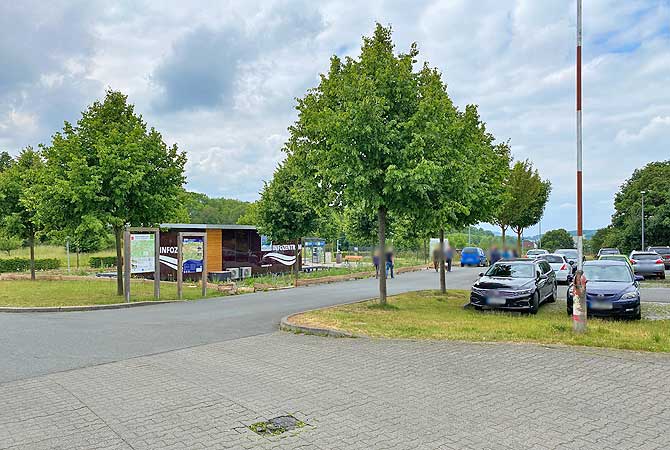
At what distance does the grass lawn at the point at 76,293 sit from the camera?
16109 millimetres

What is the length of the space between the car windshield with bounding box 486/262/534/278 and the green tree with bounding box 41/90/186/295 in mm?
10529

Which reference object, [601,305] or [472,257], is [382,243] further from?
[472,257]

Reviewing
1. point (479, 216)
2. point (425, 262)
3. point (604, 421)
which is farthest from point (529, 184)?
point (604, 421)

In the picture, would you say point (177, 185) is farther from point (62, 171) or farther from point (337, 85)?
point (337, 85)

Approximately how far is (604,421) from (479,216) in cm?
1242

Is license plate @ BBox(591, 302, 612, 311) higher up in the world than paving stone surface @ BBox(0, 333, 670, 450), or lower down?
higher up

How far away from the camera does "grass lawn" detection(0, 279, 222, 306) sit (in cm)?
1611

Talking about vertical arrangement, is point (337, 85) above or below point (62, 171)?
above

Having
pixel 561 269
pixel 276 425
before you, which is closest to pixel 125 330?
pixel 276 425

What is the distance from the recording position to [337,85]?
517 inches

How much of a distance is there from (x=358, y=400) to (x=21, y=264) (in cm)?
3203

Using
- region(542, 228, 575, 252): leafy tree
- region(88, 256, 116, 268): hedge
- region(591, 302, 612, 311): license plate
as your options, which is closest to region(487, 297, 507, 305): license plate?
region(591, 302, 612, 311): license plate

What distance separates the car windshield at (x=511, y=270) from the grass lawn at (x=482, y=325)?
1.12 m

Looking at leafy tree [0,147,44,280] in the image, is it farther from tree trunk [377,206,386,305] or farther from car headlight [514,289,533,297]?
car headlight [514,289,533,297]
